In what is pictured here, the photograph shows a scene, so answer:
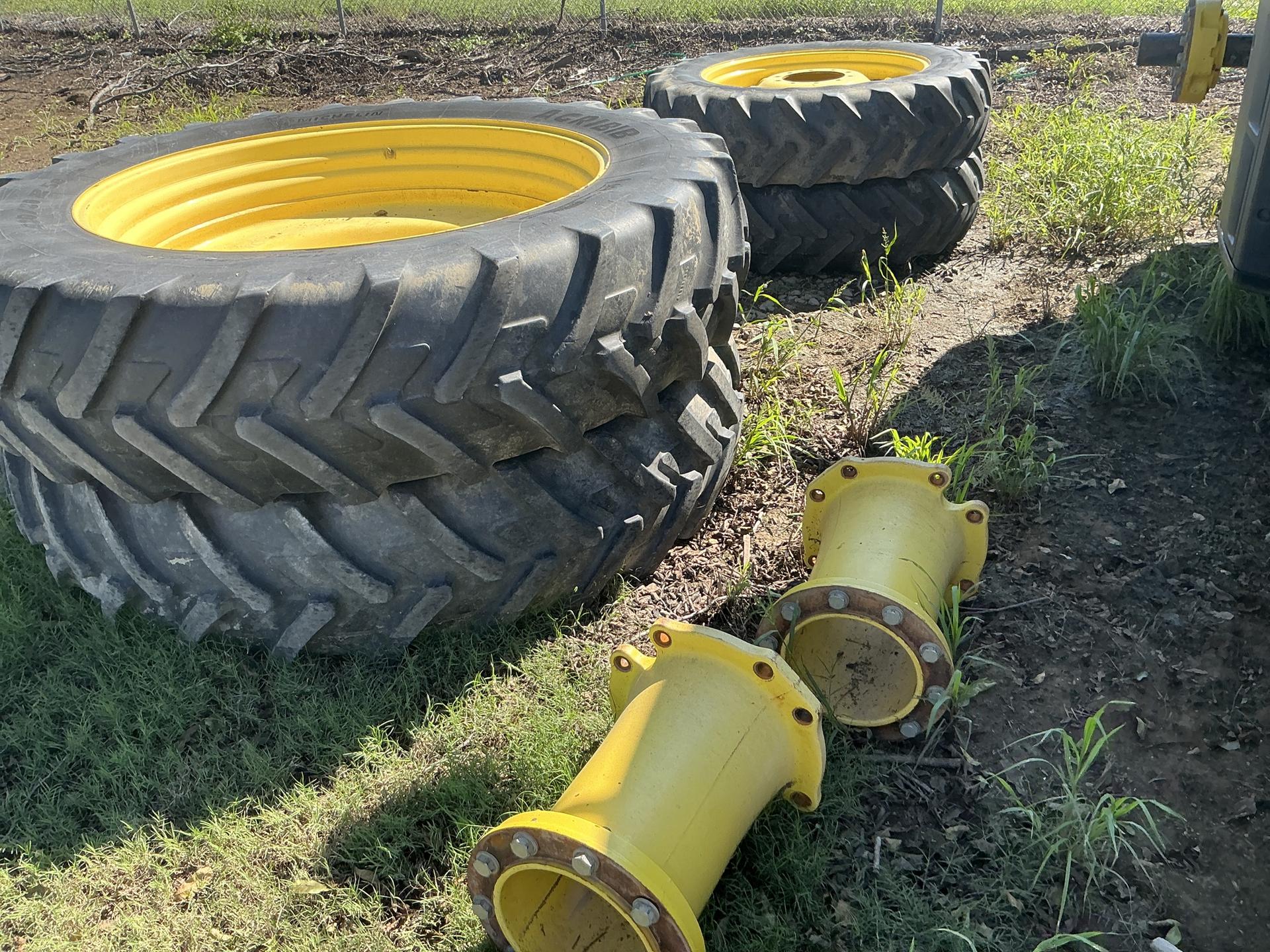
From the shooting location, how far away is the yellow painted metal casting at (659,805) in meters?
1.36

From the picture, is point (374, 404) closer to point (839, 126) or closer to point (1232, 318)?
point (839, 126)

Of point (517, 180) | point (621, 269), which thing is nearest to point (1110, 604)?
point (621, 269)

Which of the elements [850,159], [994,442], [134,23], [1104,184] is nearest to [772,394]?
[994,442]

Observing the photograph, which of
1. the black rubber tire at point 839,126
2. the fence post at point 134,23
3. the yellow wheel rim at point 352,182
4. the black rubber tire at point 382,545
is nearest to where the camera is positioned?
the black rubber tire at point 382,545

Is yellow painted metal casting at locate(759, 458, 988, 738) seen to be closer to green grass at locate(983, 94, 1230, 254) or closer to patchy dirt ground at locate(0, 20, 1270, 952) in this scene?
patchy dirt ground at locate(0, 20, 1270, 952)

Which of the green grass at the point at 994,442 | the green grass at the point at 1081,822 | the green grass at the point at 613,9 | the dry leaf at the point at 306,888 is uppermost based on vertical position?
the green grass at the point at 613,9

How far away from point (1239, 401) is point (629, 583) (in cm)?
192

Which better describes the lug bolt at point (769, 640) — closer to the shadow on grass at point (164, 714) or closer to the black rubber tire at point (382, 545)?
the black rubber tire at point (382, 545)

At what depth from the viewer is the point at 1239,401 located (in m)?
2.84

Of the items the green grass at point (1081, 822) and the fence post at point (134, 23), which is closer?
the green grass at point (1081, 822)

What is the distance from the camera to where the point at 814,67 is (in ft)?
16.1

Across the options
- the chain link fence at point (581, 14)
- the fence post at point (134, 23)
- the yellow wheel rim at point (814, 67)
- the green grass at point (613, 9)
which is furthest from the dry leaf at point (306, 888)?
the fence post at point (134, 23)

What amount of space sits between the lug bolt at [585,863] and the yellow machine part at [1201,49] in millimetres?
2748

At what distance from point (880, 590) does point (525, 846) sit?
32.1 inches
